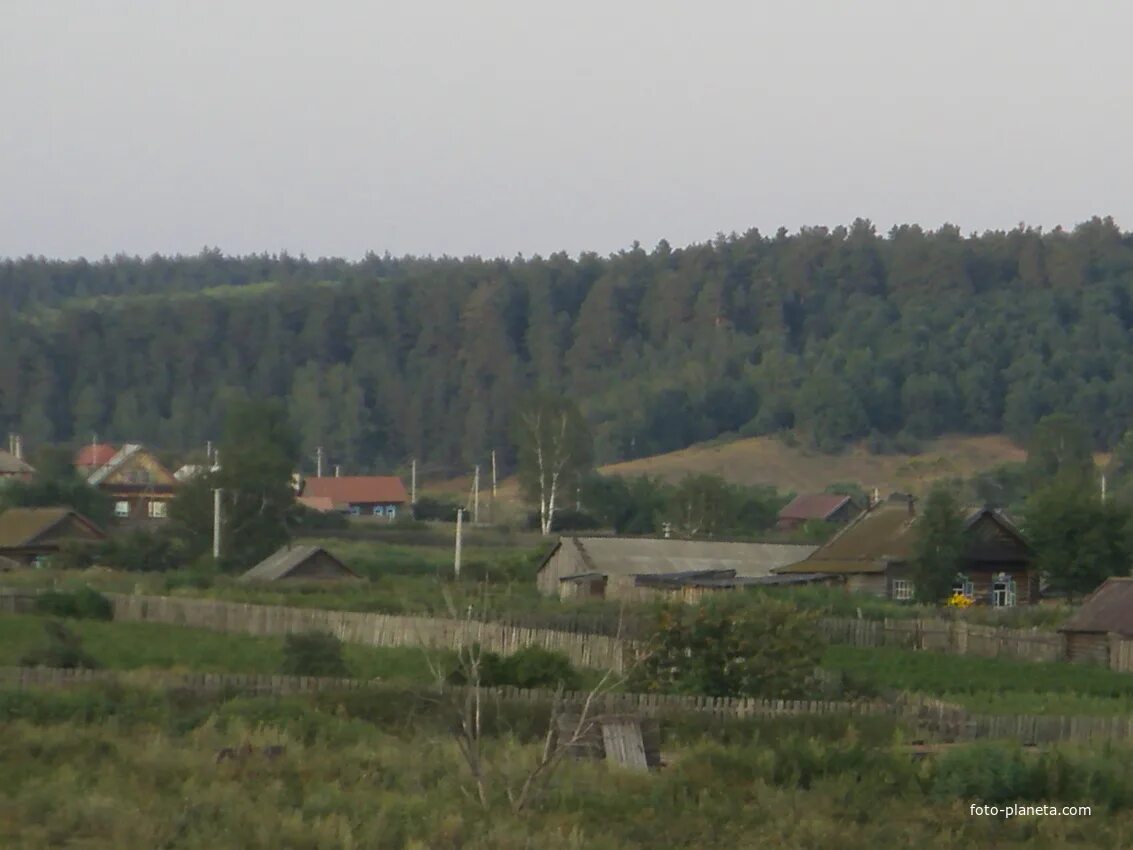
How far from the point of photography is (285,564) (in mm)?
54688

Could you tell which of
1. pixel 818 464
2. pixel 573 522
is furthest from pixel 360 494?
pixel 818 464

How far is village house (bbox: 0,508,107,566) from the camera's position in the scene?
63906 millimetres

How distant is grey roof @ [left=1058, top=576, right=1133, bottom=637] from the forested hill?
278ft

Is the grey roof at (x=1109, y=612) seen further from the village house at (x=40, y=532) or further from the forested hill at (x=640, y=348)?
the forested hill at (x=640, y=348)

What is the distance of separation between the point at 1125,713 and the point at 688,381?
375 ft

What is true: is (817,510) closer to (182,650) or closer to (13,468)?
(13,468)

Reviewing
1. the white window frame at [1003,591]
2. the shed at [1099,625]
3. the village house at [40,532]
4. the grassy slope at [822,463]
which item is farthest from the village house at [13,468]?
the shed at [1099,625]

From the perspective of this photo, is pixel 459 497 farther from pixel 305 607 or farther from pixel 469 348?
pixel 305 607

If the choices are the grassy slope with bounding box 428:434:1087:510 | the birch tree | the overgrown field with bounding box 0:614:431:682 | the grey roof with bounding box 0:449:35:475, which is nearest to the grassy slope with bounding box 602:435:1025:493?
the grassy slope with bounding box 428:434:1087:510

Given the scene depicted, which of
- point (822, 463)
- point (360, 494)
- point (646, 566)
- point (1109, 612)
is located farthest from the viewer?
point (822, 463)

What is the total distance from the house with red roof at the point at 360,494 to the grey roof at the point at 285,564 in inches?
1694

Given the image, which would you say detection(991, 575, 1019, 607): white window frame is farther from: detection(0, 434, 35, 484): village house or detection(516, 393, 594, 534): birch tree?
detection(0, 434, 35, 484): village house

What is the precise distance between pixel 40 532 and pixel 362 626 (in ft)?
92.0

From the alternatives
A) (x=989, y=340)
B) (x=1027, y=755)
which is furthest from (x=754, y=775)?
(x=989, y=340)
